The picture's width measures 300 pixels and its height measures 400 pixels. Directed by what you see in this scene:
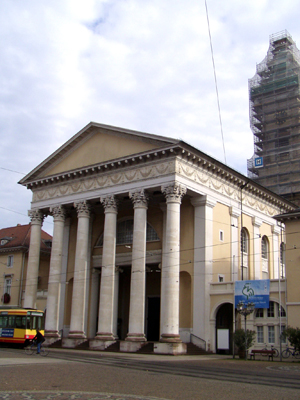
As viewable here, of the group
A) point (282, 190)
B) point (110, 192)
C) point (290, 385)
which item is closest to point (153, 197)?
point (110, 192)

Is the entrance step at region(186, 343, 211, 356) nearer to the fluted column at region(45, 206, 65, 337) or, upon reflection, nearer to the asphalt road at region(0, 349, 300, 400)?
the fluted column at region(45, 206, 65, 337)

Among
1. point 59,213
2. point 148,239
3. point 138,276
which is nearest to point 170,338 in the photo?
point 138,276

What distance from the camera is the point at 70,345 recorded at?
121ft

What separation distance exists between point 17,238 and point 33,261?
14802mm

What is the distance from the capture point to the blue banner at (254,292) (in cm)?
3212

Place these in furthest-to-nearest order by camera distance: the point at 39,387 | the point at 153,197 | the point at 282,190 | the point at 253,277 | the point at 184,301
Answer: the point at 282,190
the point at 253,277
the point at 153,197
the point at 184,301
the point at 39,387

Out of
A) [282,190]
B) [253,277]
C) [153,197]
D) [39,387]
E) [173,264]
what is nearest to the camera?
[39,387]

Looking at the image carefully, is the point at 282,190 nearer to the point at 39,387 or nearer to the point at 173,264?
the point at 173,264

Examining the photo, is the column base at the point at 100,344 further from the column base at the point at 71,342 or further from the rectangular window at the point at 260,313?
the rectangular window at the point at 260,313

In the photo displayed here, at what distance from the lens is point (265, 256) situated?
148 feet

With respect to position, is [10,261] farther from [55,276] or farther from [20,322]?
[20,322]

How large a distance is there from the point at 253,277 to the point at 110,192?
1454 cm

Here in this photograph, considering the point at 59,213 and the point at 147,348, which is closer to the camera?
the point at 147,348

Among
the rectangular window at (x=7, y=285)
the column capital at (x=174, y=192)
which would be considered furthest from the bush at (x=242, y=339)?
the rectangular window at (x=7, y=285)
